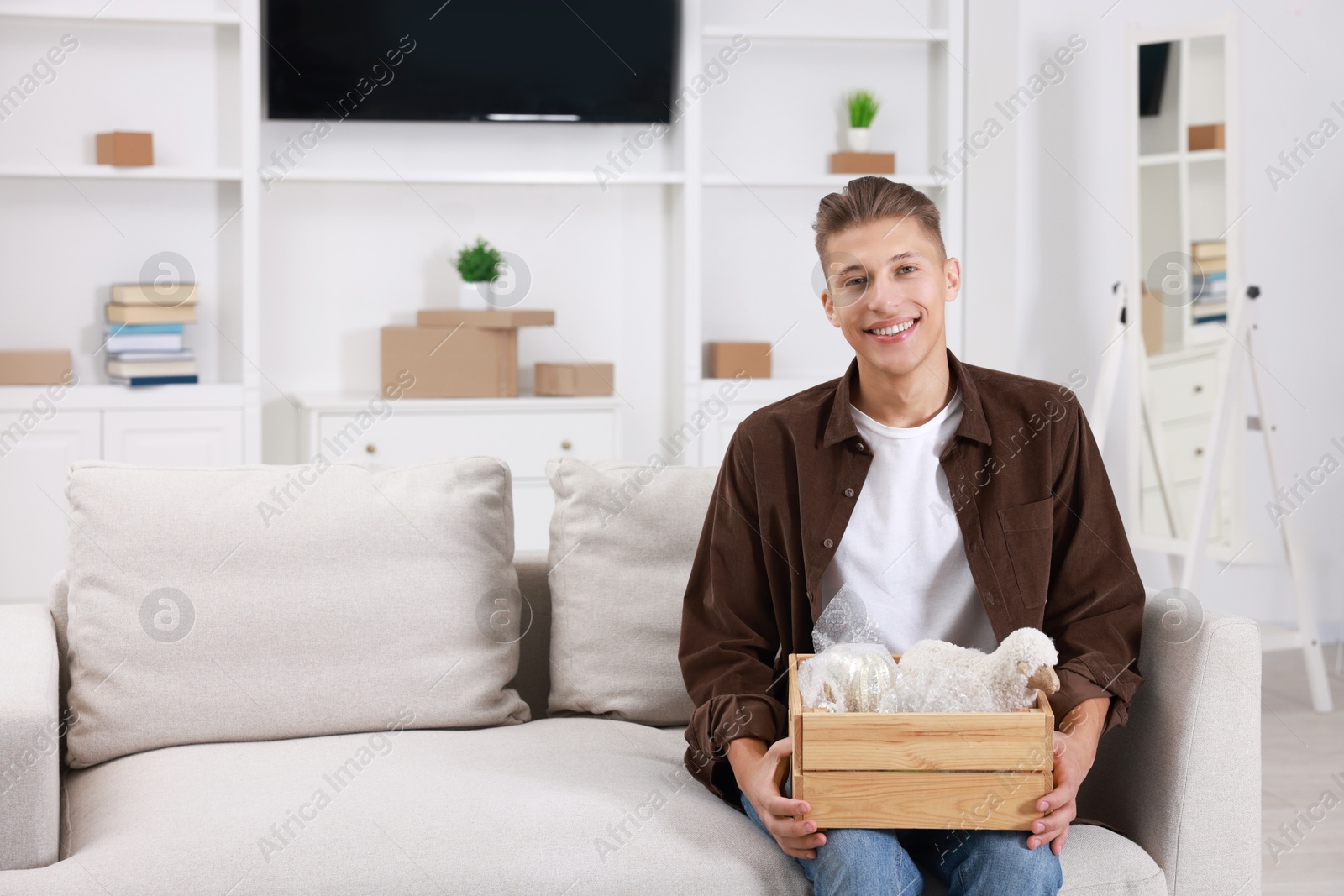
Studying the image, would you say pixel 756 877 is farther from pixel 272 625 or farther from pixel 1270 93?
pixel 1270 93

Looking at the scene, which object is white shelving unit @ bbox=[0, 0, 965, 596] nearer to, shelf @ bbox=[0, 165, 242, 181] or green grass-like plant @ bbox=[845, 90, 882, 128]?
shelf @ bbox=[0, 165, 242, 181]

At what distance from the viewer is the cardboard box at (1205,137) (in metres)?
3.41

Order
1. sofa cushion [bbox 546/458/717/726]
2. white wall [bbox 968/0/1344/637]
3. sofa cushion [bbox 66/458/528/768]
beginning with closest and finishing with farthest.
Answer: sofa cushion [bbox 66/458/528/768] < sofa cushion [bbox 546/458/717/726] < white wall [bbox 968/0/1344/637]

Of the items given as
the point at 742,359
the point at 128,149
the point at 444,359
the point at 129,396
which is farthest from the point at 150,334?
the point at 742,359

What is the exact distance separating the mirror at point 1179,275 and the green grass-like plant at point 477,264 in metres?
1.84

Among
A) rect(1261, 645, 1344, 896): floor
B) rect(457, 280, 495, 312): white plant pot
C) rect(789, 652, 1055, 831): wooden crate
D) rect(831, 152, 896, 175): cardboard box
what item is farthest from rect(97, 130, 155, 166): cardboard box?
rect(1261, 645, 1344, 896): floor

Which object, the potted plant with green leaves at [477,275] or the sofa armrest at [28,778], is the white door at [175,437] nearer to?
the potted plant with green leaves at [477,275]

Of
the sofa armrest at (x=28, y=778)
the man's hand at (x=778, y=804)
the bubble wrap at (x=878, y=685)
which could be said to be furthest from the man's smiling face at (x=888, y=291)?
the sofa armrest at (x=28, y=778)

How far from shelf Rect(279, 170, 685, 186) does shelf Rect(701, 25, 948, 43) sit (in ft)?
1.46

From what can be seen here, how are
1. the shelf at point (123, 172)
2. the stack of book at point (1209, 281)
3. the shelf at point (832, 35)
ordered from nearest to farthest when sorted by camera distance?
the stack of book at point (1209, 281) < the shelf at point (123, 172) < the shelf at point (832, 35)

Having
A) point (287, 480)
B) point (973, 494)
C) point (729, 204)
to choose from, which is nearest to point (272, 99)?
point (729, 204)

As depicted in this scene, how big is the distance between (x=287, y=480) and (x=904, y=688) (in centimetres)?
97

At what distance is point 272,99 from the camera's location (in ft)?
12.4

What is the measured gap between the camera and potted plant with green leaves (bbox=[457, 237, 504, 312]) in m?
3.82
